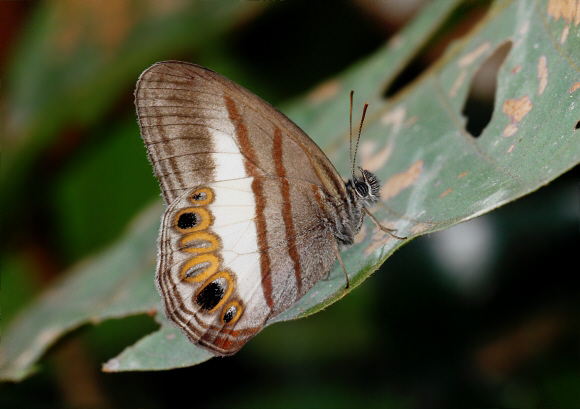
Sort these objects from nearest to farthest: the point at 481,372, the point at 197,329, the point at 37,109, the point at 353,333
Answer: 1. the point at 197,329
2. the point at 481,372
3. the point at 353,333
4. the point at 37,109

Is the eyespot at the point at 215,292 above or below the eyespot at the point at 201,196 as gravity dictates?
below

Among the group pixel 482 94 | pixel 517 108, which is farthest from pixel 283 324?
pixel 517 108

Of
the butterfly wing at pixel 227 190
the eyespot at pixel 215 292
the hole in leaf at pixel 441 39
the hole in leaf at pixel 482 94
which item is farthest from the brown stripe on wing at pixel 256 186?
the hole in leaf at pixel 441 39

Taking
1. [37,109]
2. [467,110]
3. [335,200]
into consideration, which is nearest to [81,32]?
[37,109]

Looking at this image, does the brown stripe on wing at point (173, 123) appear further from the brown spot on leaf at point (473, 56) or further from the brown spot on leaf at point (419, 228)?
the brown spot on leaf at point (473, 56)

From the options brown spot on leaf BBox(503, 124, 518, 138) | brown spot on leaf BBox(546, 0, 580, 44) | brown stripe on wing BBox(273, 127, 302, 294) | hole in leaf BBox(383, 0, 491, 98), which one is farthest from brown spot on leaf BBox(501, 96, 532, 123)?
brown stripe on wing BBox(273, 127, 302, 294)

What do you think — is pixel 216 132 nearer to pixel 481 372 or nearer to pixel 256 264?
pixel 256 264

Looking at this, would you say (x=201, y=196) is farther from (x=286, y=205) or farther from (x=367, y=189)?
(x=367, y=189)
